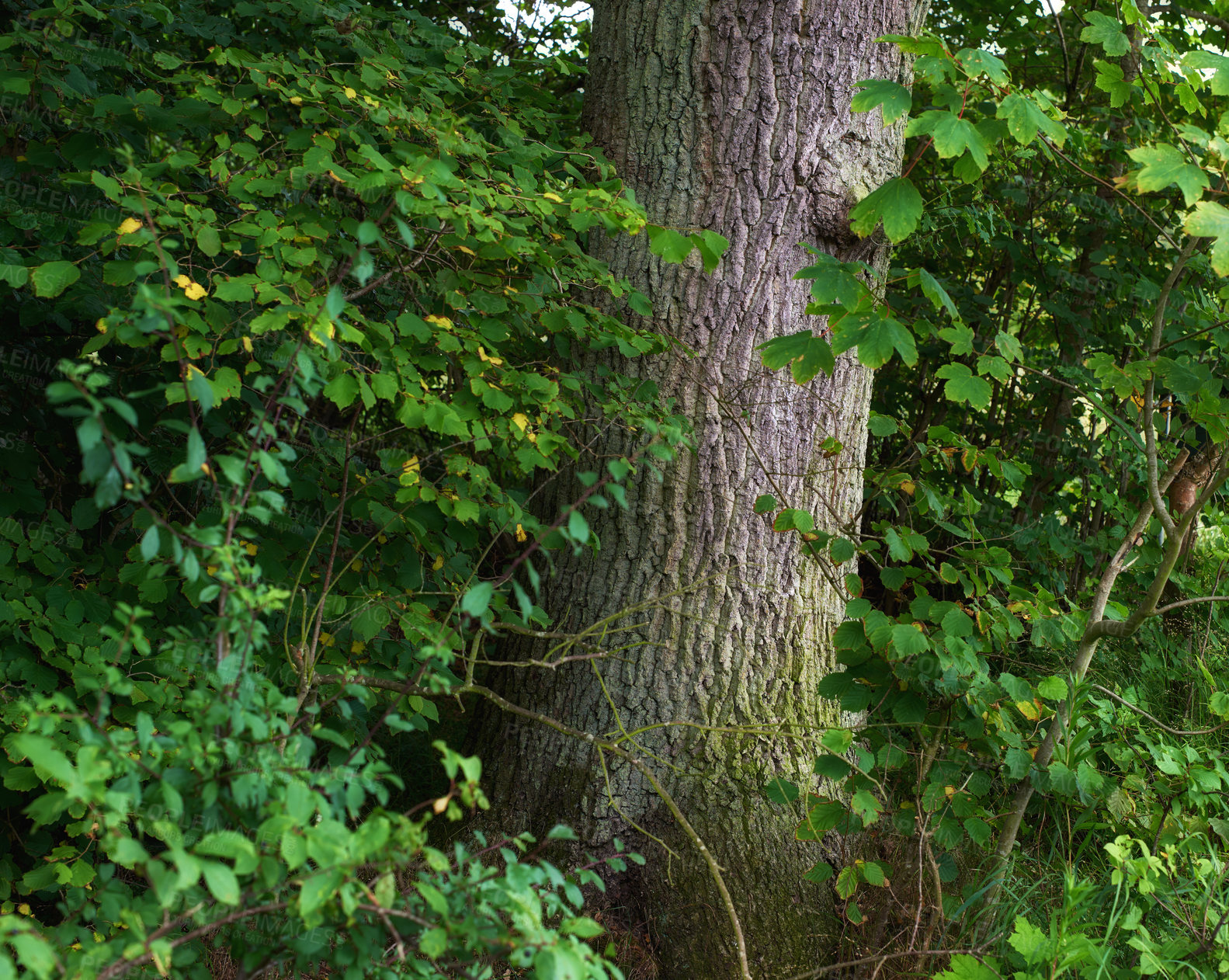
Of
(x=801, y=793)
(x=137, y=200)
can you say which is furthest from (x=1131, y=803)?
(x=137, y=200)

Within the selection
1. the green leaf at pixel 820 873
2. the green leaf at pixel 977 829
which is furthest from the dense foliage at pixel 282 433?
the green leaf at pixel 977 829

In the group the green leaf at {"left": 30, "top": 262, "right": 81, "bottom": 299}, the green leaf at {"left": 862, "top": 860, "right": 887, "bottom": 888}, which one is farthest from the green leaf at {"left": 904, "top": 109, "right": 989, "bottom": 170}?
the green leaf at {"left": 30, "top": 262, "right": 81, "bottom": 299}

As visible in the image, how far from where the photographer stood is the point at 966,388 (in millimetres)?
2092

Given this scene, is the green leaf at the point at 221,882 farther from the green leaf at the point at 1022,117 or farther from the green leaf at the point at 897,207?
the green leaf at the point at 1022,117

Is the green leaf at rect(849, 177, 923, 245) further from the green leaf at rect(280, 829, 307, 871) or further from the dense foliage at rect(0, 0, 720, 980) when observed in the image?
the green leaf at rect(280, 829, 307, 871)

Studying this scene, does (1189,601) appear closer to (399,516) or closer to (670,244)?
(670,244)

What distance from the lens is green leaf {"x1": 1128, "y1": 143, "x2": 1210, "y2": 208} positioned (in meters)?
1.66

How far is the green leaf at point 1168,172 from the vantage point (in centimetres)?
166

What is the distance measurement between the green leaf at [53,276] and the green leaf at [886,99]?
5.88 feet

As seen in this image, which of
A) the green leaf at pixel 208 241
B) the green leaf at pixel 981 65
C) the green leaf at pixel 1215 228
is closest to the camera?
the green leaf at pixel 1215 228

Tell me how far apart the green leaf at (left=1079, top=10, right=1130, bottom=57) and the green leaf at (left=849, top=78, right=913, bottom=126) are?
0.66 metres

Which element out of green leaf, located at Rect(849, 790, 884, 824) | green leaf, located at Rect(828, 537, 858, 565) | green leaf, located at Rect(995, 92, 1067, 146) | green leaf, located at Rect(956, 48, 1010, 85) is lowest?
green leaf, located at Rect(849, 790, 884, 824)

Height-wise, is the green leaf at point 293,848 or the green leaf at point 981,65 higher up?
the green leaf at point 981,65

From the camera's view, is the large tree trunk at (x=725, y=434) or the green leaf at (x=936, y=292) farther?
the large tree trunk at (x=725, y=434)
